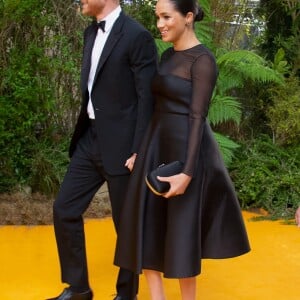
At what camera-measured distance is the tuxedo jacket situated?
13.8ft

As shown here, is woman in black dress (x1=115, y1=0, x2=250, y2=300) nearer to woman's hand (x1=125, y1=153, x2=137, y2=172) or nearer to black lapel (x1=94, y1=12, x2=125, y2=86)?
woman's hand (x1=125, y1=153, x2=137, y2=172)

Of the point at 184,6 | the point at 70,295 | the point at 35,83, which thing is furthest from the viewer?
the point at 35,83

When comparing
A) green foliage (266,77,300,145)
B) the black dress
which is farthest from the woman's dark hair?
green foliage (266,77,300,145)

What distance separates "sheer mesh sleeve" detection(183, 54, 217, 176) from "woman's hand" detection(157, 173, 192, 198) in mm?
31

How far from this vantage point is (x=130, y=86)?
4.28 meters

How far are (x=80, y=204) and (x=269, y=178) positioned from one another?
341 centimetres

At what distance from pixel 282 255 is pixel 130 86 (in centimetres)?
238

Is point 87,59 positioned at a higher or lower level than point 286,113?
higher

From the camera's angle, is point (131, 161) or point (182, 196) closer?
point (182, 196)

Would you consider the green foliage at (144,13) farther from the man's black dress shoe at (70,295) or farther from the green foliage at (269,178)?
the man's black dress shoe at (70,295)

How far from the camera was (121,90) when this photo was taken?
4.28 metres

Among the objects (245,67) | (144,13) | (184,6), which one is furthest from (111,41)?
(144,13)

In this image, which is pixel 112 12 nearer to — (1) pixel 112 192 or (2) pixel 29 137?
(1) pixel 112 192

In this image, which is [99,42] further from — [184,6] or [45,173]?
[45,173]
